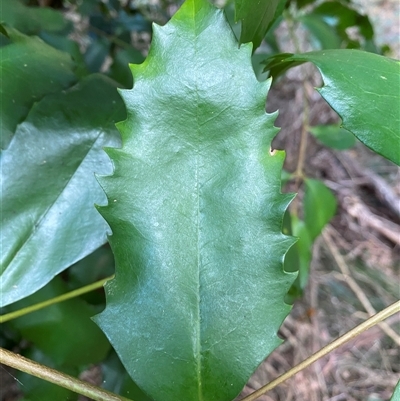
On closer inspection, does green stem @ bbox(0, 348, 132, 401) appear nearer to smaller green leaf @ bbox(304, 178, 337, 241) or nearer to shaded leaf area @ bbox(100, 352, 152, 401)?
shaded leaf area @ bbox(100, 352, 152, 401)

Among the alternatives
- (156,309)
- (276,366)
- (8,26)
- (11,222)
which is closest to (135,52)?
(8,26)

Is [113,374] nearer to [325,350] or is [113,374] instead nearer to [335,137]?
[325,350]

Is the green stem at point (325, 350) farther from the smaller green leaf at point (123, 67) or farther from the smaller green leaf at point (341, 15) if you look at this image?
the smaller green leaf at point (341, 15)

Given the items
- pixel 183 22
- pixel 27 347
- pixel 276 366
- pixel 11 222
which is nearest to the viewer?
pixel 183 22

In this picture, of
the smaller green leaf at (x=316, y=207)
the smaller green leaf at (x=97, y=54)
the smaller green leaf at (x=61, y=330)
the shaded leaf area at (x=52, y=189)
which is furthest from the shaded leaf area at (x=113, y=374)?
the smaller green leaf at (x=97, y=54)

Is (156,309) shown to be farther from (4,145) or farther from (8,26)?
(8,26)

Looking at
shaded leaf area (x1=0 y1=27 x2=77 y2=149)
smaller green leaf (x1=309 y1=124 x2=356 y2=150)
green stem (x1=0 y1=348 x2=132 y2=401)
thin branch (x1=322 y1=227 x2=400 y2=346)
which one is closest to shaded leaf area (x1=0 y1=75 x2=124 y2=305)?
shaded leaf area (x1=0 y1=27 x2=77 y2=149)

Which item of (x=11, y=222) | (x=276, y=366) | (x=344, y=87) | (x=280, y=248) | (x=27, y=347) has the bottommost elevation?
(x=276, y=366)
